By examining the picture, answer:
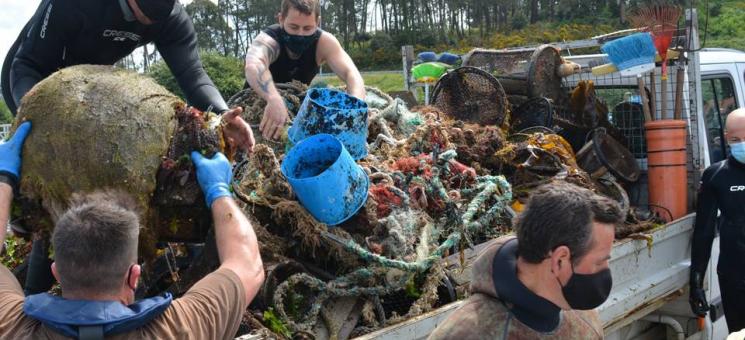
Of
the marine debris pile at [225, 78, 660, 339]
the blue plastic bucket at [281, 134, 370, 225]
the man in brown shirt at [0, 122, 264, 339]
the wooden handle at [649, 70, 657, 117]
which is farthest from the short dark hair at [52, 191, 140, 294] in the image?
the wooden handle at [649, 70, 657, 117]

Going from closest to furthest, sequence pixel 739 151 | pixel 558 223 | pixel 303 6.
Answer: pixel 558 223 → pixel 303 6 → pixel 739 151

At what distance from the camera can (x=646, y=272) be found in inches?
155

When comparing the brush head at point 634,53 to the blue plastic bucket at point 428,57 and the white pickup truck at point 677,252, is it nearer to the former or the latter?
the white pickup truck at point 677,252

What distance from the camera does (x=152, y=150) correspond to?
83.2 inches

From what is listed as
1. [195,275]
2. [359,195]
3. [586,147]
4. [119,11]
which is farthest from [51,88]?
[586,147]

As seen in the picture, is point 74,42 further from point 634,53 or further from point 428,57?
point 428,57

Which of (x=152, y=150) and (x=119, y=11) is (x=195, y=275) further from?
(x=119, y=11)

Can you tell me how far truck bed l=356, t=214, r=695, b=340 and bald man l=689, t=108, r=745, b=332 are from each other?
4.8 inches

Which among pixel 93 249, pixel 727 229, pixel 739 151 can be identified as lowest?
pixel 727 229

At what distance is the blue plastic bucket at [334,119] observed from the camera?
3.03 metres

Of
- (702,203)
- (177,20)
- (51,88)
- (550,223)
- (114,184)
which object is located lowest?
(702,203)

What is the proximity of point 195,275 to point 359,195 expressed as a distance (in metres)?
0.72

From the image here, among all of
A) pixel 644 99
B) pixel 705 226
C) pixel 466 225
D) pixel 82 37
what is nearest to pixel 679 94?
pixel 644 99

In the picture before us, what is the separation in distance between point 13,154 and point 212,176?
0.60 meters
